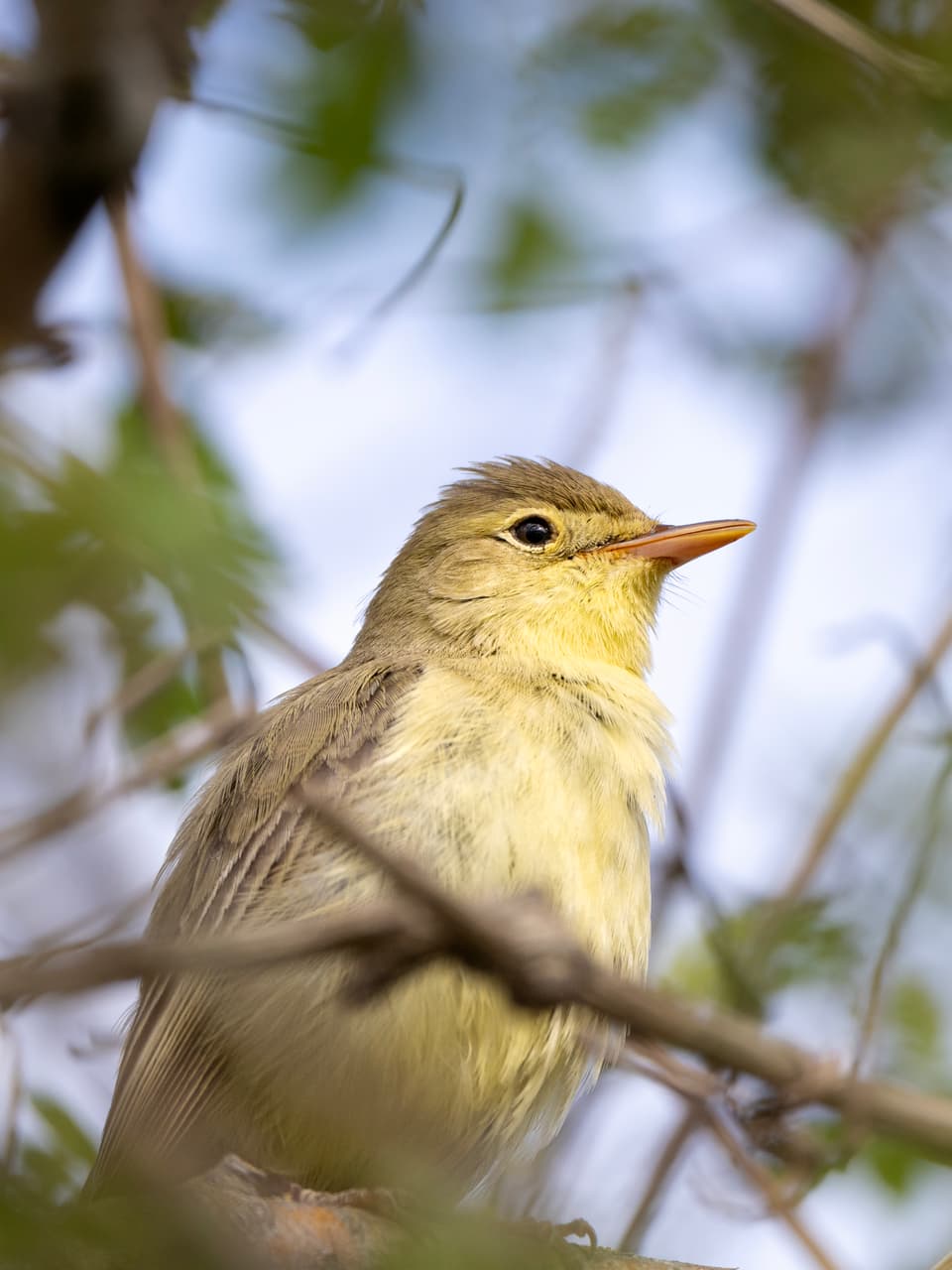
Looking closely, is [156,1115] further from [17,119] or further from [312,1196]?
[17,119]

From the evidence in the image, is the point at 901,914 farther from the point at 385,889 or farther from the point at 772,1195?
the point at 385,889

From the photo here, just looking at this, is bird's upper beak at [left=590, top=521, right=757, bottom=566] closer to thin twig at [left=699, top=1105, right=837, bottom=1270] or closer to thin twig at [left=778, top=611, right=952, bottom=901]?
thin twig at [left=778, top=611, right=952, bottom=901]

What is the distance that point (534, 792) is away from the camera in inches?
158

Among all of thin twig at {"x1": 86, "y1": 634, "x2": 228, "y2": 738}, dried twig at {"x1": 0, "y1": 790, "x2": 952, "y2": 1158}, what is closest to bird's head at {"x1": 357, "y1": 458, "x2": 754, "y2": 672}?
thin twig at {"x1": 86, "y1": 634, "x2": 228, "y2": 738}

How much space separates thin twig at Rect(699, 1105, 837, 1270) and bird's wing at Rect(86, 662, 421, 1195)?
1.30 m

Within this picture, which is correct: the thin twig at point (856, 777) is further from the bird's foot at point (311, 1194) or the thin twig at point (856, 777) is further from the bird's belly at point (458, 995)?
the bird's foot at point (311, 1194)

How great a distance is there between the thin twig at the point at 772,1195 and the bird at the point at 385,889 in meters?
0.53

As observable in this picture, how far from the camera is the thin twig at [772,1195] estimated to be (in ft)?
11.8

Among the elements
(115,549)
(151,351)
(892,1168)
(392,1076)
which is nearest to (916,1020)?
(892,1168)

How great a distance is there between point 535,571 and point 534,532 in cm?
22

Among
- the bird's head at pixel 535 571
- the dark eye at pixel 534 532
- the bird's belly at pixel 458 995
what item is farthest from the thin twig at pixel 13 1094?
the dark eye at pixel 534 532

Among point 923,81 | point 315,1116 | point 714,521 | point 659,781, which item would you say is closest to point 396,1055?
point 315,1116

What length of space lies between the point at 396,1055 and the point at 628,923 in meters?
0.77

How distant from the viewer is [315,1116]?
3883 millimetres
